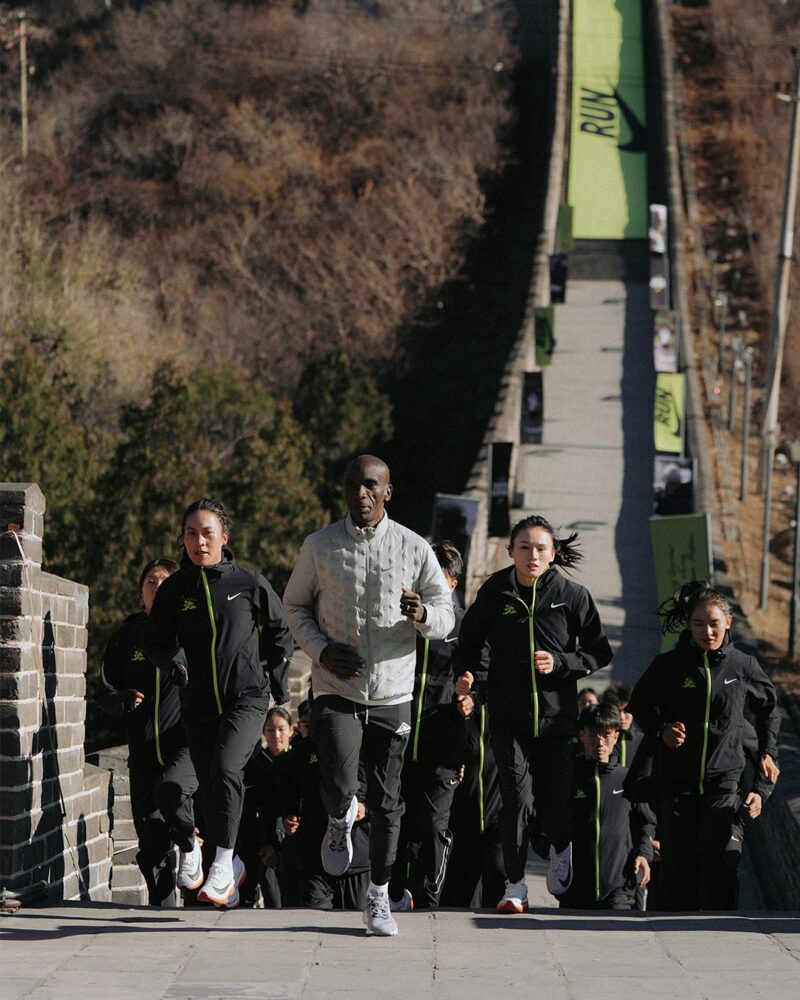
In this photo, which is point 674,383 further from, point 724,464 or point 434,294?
point 434,294

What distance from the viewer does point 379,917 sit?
713cm

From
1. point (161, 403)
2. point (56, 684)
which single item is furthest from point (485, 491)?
point (56, 684)

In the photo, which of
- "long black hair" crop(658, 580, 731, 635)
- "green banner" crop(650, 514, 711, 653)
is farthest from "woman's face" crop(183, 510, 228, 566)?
"green banner" crop(650, 514, 711, 653)

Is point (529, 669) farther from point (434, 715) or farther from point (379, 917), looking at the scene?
point (379, 917)

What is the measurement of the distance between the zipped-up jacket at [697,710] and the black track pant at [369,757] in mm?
1457

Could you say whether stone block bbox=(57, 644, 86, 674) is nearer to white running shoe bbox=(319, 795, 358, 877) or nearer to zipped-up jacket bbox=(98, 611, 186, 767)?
zipped-up jacket bbox=(98, 611, 186, 767)

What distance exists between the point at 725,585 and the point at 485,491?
15.4 ft

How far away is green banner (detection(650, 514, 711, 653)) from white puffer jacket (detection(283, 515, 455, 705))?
12.8 metres

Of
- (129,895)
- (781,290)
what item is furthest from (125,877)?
(781,290)

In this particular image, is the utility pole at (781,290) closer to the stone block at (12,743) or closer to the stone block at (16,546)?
the stone block at (16,546)

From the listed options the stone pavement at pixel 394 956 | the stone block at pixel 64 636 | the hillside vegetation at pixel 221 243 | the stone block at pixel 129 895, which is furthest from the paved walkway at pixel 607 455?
the stone pavement at pixel 394 956

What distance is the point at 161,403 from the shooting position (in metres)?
25.5

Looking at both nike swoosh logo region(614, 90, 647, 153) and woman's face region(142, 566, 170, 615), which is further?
nike swoosh logo region(614, 90, 647, 153)

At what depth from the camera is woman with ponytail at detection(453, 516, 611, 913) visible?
26.0ft
